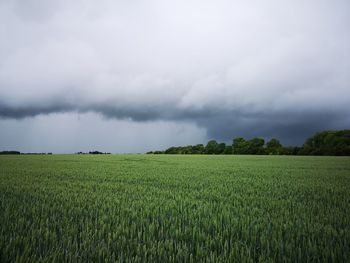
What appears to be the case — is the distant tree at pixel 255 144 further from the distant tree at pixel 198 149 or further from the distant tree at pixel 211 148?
the distant tree at pixel 198 149

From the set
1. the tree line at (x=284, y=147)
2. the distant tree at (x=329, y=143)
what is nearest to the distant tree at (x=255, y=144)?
the tree line at (x=284, y=147)

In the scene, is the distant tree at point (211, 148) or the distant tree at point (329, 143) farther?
the distant tree at point (211, 148)

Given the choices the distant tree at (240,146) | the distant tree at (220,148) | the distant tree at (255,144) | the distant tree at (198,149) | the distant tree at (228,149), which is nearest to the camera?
the distant tree at (255,144)

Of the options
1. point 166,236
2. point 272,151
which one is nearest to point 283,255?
point 166,236

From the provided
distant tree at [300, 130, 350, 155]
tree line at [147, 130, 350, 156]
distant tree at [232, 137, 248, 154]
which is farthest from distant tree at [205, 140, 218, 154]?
distant tree at [300, 130, 350, 155]

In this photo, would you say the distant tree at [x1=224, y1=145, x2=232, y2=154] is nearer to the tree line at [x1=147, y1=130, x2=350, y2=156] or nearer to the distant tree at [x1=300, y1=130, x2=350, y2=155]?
the tree line at [x1=147, y1=130, x2=350, y2=156]

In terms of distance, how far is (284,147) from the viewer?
4001 inches

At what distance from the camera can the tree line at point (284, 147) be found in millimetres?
88438

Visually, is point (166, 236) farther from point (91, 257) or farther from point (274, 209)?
point (274, 209)

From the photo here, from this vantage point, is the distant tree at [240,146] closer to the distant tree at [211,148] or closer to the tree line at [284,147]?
the tree line at [284,147]

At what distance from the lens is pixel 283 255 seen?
2.96 m

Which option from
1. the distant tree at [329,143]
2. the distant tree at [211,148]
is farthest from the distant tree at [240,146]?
the distant tree at [329,143]

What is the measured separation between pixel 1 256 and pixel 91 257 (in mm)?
1015

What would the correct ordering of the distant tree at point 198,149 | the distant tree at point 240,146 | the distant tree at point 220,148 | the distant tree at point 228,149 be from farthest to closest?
the distant tree at point 198,149 → the distant tree at point 220,148 → the distant tree at point 228,149 → the distant tree at point 240,146
